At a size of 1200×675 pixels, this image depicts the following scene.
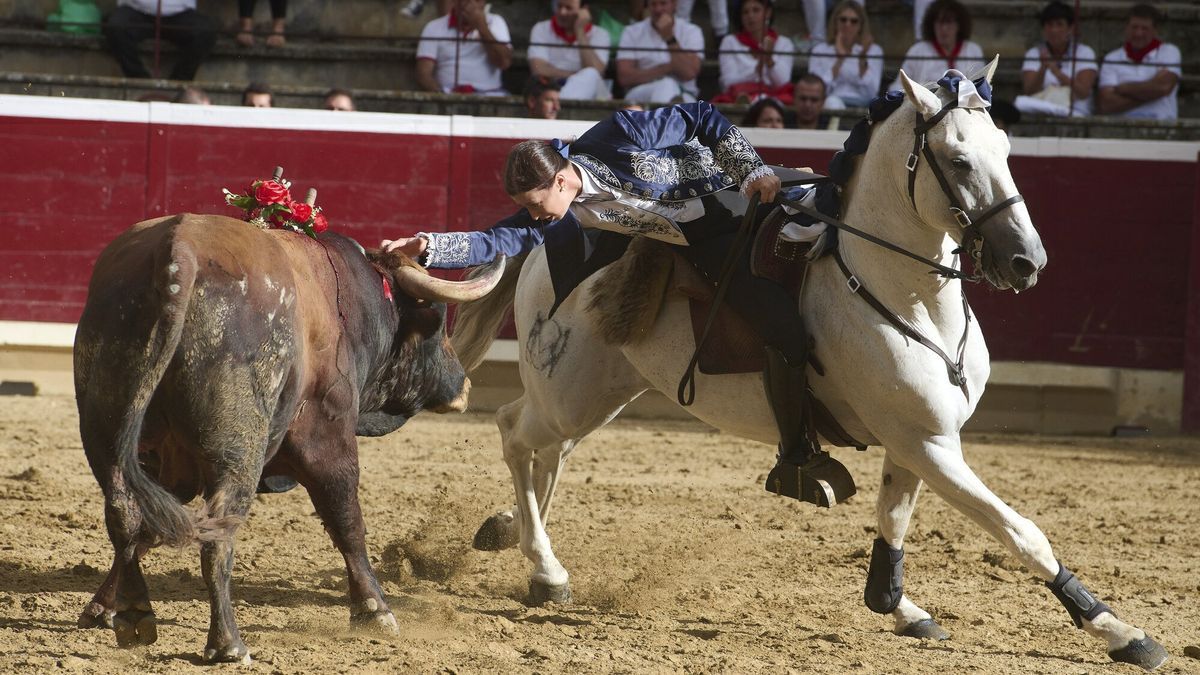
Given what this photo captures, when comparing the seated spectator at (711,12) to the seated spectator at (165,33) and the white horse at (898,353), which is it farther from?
the white horse at (898,353)

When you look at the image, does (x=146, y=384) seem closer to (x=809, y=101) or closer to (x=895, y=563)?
(x=895, y=563)

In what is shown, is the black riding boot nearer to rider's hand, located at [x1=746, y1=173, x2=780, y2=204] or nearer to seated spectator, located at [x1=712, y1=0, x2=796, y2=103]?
rider's hand, located at [x1=746, y1=173, x2=780, y2=204]

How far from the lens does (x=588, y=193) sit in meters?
4.24

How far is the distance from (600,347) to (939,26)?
5.88 m

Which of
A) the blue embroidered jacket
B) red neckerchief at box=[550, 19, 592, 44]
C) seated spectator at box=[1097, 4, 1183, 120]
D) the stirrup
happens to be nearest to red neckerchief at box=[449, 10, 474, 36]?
red neckerchief at box=[550, 19, 592, 44]

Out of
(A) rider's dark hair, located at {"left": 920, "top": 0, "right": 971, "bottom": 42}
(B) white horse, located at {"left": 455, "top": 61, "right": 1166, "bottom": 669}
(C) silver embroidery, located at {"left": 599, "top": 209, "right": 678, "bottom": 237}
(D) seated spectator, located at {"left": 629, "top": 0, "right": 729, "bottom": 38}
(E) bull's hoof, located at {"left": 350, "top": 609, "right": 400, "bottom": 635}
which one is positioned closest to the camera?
(B) white horse, located at {"left": 455, "top": 61, "right": 1166, "bottom": 669}

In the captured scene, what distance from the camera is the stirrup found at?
4.25 m

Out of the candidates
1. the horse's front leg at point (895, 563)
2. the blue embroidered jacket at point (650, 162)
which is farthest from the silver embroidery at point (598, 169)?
the horse's front leg at point (895, 563)

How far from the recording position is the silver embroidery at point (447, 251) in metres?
4.20

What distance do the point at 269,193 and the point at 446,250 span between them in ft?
1.74

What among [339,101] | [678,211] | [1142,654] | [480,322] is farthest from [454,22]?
[1142,654]

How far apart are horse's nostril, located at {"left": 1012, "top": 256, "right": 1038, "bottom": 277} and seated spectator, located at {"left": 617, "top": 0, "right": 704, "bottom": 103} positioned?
633 cm

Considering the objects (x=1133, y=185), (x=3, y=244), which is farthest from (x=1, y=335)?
(x=1133, y=185)

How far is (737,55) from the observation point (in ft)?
33.2
